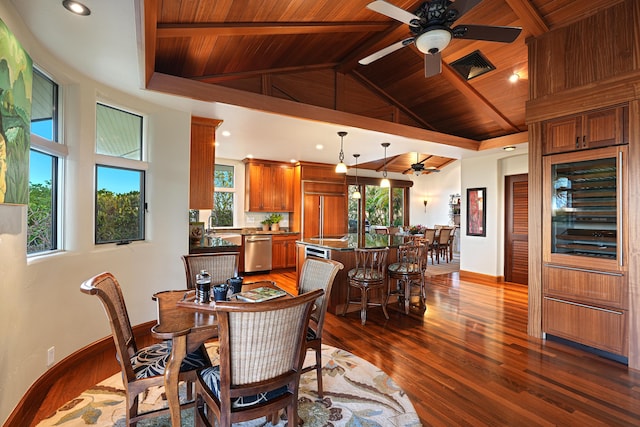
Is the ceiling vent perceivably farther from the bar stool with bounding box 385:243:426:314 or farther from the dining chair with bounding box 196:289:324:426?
the dining chair with bounding box 196:289:324:426

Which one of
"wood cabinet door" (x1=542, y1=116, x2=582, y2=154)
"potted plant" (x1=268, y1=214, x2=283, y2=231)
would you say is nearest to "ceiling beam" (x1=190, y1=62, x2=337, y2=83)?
"wood cabinet door" (x1=542, y1=116, x2=582, y2=154)

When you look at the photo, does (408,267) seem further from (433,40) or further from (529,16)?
(529,16)

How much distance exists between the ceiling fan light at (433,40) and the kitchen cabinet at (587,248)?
6.32 ft

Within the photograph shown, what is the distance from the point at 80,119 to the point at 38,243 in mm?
1142

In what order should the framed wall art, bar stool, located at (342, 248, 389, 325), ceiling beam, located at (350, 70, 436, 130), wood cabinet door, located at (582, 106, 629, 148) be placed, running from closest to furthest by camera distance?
wood cabinet door, located at (582, 106, 629, 148) < bar stool, located at (342, 248, 389, 325) < ceiling beam, located at (350, 70, 436, 130) < the framed wall art

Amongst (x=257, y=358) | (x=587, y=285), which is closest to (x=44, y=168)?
(x=257, y=358)

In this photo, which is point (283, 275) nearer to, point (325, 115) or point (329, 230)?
point (329, 230)

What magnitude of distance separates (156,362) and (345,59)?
419 centimetres

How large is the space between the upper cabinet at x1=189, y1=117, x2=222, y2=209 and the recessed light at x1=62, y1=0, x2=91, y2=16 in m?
2.01

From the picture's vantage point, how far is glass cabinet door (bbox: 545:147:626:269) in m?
2.89

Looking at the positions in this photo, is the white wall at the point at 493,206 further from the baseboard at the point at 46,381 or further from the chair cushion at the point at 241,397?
the baseboard at the point at 46,381

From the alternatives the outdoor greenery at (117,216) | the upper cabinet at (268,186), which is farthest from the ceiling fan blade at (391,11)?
the upper cabinet at (268,186)

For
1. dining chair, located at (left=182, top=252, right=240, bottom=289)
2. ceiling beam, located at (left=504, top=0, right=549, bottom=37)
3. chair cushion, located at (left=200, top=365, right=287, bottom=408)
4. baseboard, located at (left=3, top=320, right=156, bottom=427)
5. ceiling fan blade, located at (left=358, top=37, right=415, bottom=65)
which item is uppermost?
ceiling beam, located at (left=504, top=0, right=549, bottom=37)

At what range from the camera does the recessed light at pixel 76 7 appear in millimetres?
1787
